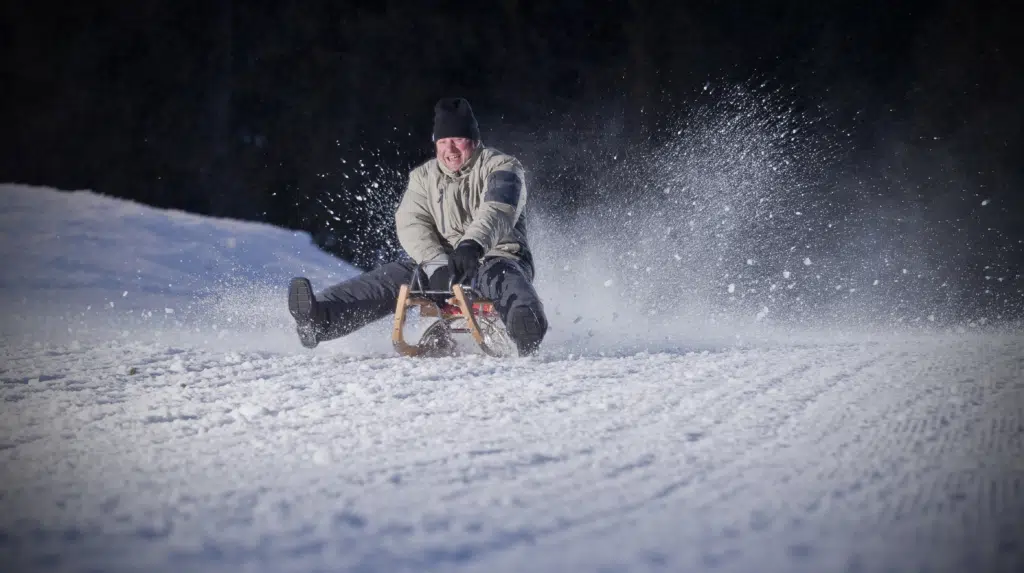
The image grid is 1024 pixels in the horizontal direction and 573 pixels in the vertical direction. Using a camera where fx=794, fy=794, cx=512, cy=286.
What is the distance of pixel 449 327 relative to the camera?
10.7 feet

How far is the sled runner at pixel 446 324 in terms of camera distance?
319cm

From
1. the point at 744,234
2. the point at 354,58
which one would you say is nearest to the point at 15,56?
the point at 354,58

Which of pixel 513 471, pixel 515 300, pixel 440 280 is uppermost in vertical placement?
pixel 440 280

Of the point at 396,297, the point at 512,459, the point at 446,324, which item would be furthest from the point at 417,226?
the point at 512,459

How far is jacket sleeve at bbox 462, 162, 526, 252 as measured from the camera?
323cm

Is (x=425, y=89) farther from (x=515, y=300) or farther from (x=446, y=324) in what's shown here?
(x=515, y=300)

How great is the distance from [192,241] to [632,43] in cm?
438

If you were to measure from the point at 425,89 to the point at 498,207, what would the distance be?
4.59m

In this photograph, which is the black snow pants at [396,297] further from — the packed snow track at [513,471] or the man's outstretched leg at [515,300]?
the packed snow track at [513,471]

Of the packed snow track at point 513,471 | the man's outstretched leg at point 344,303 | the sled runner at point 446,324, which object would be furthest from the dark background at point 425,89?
the packed snow track at point 513,471

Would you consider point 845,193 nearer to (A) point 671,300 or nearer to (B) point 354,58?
(A) point 671,300

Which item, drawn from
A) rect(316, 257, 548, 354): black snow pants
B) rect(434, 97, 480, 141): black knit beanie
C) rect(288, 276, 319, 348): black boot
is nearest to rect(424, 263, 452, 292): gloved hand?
rect(316, 257, 548, 354): black snow pants

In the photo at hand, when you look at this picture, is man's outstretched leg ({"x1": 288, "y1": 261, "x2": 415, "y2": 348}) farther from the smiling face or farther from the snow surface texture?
the smiling face

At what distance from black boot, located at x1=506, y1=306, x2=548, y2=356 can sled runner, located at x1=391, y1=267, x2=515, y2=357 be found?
0.20 meters
